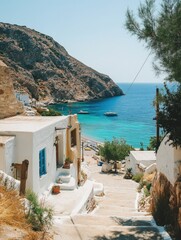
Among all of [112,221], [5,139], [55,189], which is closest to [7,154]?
[5,139]

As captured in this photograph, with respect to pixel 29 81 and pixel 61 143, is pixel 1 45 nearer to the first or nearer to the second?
pixel 29 81

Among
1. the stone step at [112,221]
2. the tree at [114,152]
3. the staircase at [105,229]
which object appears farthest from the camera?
the tree at [114,152]

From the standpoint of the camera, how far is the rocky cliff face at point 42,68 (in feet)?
433

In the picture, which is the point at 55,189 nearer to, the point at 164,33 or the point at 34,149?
the point at 34,149

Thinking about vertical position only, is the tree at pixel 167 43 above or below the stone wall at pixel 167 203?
above

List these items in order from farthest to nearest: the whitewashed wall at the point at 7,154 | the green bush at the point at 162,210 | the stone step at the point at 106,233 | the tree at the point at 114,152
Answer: the tree at the point at 114,152 → the whitewashed wall at the point at 7,154 → the green bush at the point at 162,210 → the stone step at the point at 106,233

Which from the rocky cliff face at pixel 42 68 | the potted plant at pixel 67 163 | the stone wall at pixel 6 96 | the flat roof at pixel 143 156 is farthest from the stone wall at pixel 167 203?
the rocky cliff face at pixel 42 68

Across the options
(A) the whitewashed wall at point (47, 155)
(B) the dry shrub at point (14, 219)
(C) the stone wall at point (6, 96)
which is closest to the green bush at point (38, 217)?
(B) the dry shrub at point (14, 219)

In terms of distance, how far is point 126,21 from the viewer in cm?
893

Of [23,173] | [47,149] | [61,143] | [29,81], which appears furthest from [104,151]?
[29,81]

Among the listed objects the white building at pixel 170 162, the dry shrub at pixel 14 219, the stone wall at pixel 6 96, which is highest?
the stone wall at pixel 6 96

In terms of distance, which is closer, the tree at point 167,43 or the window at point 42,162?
the tree at point 167,43

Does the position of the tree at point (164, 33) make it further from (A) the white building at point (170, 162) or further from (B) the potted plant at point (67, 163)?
(B) the potted plant at point (67, 163)

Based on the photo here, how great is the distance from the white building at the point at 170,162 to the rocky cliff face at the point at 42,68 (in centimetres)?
10879
